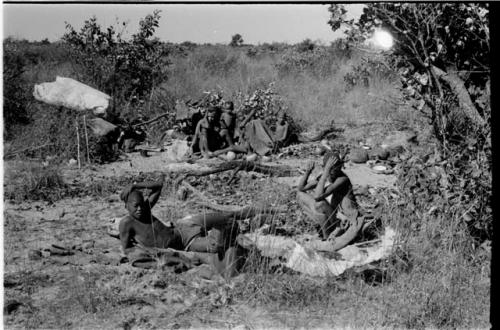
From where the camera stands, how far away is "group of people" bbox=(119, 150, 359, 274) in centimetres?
497

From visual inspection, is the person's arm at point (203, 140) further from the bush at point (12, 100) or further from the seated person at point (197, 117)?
the bush at point (12, 100)

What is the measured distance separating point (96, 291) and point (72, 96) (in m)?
7.30

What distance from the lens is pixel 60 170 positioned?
325 inches

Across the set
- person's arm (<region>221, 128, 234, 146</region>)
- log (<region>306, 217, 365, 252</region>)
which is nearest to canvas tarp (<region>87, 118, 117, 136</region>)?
person's arm (<region>221, 128, 234, 146</region>)

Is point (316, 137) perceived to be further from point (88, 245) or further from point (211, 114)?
point (88, 245)

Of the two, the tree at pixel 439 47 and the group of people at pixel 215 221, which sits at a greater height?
the tree at pixel 439 47

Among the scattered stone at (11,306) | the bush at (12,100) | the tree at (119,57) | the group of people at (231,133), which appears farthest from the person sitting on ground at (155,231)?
the tree at (119,57)

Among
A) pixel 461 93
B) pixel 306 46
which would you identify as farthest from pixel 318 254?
pixel 306 46

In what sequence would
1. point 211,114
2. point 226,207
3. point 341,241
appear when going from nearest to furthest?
1. point 341,241
2. point 226,207
3. point 211,114

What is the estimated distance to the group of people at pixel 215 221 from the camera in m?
4.97

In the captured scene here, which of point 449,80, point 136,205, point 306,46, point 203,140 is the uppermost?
point 306,46

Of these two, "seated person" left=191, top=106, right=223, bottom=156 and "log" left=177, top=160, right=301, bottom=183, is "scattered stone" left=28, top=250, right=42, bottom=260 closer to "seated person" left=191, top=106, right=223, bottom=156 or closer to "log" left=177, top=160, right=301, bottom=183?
"log" left=177, top=160, right=301, bottom=183

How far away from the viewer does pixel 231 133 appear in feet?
34.4

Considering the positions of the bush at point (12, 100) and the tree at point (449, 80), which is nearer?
the tree at point (449, 80)
